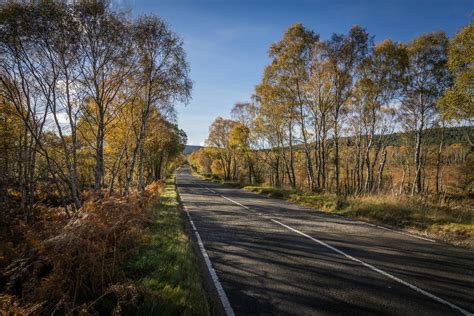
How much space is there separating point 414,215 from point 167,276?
9871 mm

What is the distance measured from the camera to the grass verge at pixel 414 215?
26.1 ft

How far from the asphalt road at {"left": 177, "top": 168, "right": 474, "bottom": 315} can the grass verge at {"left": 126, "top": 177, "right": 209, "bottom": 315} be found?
667mm

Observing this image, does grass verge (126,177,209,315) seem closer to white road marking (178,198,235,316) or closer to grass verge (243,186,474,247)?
white road marking (178,198,235,316)

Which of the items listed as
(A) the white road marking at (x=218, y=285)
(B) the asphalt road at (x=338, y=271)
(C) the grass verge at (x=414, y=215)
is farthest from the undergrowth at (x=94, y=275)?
(C) the grass verge at (x=414, y=215)

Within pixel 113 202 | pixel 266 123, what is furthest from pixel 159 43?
pixel 266 123

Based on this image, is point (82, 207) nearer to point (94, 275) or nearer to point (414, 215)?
point (94, 275)

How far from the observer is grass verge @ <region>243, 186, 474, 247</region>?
26.1ft

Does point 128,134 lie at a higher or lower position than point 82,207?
higher

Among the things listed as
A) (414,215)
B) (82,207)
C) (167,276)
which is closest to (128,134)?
(82,207)

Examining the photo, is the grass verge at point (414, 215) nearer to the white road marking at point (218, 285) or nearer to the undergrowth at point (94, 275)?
the white road marking at point (218, 285)

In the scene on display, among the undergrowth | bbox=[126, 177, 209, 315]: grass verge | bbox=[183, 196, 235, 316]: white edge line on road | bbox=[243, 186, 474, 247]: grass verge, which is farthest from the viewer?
bbox=[243, 186, 474, 247]: grass verge

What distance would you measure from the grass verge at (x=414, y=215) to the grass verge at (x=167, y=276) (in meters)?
7.87

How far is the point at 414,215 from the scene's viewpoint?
9.69 meters

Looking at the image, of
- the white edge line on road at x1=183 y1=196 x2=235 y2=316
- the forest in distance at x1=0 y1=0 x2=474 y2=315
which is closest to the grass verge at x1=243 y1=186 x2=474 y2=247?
the forest in distance at x1=0 y1=0 x2=474 y2=315
